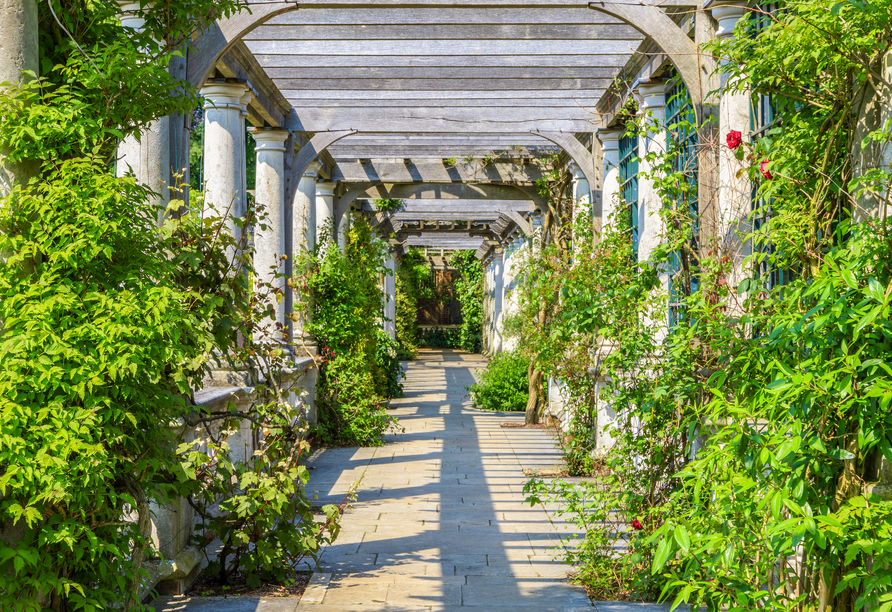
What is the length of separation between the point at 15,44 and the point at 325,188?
870 cm

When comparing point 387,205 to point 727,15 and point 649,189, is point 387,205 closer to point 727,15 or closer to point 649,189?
point 649,189

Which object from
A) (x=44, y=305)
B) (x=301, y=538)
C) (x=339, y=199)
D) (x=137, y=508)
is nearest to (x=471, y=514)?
(x=301, y=538)

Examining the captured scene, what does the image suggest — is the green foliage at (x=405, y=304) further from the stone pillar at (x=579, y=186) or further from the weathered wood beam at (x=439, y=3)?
the weathered wood beam at (x=439, y=3)

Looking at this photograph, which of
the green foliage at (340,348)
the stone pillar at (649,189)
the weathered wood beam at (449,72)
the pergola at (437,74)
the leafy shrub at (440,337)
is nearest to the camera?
the pergola at (437,74)

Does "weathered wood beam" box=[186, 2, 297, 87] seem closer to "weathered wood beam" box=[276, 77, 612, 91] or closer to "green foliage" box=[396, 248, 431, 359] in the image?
"weathered wood beam" box=[276, 77, 612, 91]

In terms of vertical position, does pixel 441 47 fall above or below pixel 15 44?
above

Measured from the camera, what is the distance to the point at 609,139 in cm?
827

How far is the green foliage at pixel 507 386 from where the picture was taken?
489 inches

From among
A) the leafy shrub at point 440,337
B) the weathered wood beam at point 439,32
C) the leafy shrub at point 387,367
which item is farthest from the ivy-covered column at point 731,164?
the leafy shrub at point 440,337

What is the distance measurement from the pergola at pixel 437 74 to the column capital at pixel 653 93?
0.91 ft

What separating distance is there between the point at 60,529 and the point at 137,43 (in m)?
1.71

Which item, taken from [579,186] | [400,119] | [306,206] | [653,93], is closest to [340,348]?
[306,206]

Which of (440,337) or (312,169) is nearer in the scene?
(312,169)

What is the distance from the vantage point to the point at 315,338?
9.62 metres
